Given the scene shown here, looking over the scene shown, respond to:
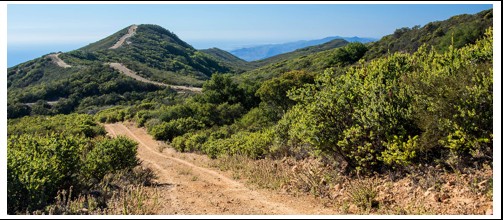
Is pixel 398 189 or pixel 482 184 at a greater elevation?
pixel 482 184

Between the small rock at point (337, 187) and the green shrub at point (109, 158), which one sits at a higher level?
the green shrub at point (109, 158)

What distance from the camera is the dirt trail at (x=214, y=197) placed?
7258mm

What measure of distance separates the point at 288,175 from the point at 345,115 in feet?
7.71

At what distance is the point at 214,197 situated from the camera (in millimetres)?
8539

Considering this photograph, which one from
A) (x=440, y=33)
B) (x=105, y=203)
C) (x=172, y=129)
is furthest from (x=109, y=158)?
(x=440, y=33)

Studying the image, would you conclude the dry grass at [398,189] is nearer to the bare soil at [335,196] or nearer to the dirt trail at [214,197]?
the bare soil at [335,196]

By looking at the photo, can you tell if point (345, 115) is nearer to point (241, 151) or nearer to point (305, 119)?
point (305, 119)

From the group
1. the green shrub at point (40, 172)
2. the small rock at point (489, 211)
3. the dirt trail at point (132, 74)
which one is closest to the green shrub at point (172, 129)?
the green shrub at point (40, 172)

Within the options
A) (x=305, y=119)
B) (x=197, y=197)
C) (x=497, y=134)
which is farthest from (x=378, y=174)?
(x=197, y=197)

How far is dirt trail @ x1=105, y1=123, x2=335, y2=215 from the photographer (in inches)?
286

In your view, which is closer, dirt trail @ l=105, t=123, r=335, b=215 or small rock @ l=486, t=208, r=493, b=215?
small rock @ l=486, t=208, r=493, b=215

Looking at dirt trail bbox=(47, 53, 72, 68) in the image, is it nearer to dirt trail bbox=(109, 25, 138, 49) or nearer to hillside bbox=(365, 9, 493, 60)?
dirt trail bbox=(109, 25, 138, 49)

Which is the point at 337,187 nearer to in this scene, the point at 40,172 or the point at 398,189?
the point at 398,189

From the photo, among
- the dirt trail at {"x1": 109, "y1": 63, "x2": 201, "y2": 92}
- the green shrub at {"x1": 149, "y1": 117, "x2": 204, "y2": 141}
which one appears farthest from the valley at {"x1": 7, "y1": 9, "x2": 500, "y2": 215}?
the dirt trail at {"x1": 109, "y1": 63, "x2": 201, "y2": 92}
